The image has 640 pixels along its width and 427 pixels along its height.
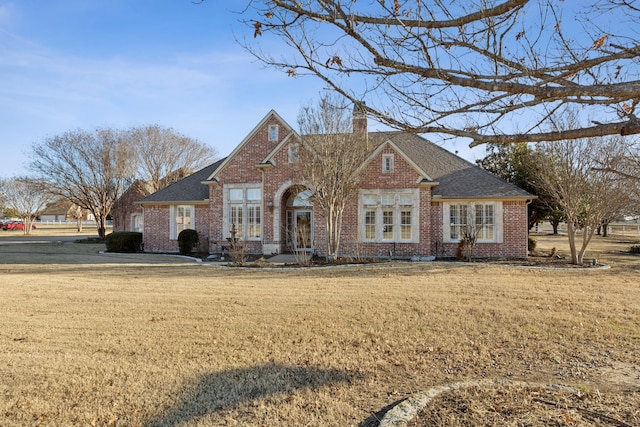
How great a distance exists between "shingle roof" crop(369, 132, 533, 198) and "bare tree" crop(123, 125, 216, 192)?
24.7 metres

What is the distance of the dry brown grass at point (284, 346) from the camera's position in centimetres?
430

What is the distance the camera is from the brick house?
61.3 feet

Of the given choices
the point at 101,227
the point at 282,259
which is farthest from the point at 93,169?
the point at 282,259

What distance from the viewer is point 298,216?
70.3ft

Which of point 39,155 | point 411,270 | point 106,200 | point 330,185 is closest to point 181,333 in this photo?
point 411,270

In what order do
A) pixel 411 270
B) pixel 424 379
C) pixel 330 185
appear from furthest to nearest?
1. pixel 330 185
2. pixel 411 270
3. pixel 424 379

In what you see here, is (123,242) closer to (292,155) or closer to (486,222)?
(292,155)

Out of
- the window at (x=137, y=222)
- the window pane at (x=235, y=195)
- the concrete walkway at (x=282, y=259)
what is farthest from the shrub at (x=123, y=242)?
the concrete walkway at (x=282, y=259)

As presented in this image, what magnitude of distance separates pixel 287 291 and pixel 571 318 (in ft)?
19.6

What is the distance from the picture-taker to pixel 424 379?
16.3 feet

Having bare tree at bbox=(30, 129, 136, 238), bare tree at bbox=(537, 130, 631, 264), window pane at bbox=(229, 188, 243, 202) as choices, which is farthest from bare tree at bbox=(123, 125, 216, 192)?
bare tree at bbox=(537, 130, 631, 264)

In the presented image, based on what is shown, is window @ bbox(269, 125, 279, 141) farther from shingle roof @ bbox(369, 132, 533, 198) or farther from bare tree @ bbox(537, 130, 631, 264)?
bare tree @ bbox(537, 130, 631, 264)

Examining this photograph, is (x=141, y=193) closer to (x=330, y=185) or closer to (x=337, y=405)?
(x=330, y=185)

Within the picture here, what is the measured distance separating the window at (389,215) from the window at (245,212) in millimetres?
5118
